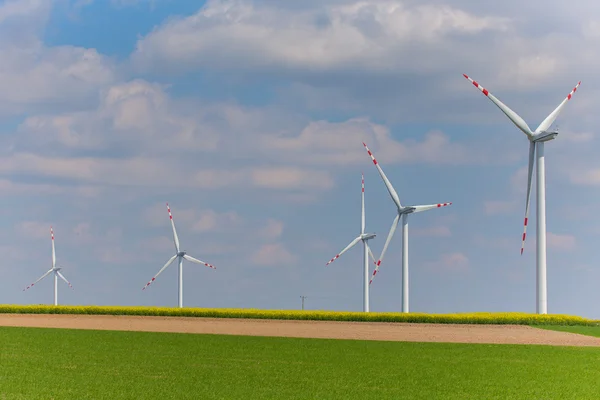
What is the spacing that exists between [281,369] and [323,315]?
1180 inches

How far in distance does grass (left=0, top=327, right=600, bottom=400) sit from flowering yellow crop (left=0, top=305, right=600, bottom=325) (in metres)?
16.6

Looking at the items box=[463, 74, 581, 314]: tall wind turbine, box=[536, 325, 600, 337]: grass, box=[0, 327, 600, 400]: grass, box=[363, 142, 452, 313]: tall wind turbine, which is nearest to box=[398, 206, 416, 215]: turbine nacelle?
box=[363, 142, 452, 313]: tall wind turbine

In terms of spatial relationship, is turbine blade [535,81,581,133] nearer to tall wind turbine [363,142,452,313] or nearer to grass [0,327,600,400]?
tall wind turbine [363,142,452,313]

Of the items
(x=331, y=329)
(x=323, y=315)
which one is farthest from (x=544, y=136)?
(x=331, y=329)

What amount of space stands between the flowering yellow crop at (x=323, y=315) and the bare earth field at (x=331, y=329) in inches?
67.1

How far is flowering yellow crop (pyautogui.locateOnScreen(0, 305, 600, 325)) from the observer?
5247 centimetres

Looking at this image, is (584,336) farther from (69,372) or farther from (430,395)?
(69,372)

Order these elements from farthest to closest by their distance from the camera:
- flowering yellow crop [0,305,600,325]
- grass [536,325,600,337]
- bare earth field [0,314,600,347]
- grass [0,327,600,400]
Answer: flowering yellow crop [0,305,600,325], grass [536,325,600,337], bare earth field [0,314,600,347], grass [0,327,600,400]

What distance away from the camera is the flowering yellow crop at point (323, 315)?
52.5 m

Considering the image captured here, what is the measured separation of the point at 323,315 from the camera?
55.8 metres

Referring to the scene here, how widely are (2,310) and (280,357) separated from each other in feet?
141

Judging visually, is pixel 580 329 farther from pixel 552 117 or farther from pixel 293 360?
pixel 293 360

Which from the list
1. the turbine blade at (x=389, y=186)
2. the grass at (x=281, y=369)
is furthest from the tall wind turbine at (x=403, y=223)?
the grass at (x=281, y=369)

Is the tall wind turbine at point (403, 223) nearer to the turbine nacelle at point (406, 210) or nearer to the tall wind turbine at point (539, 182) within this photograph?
the turbine nacelle at point (406, 210)
